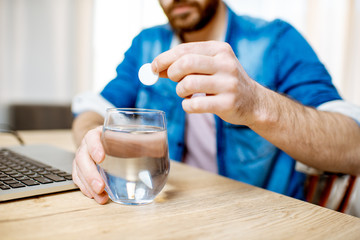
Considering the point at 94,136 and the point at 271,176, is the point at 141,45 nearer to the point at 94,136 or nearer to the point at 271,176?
the point at 271,176

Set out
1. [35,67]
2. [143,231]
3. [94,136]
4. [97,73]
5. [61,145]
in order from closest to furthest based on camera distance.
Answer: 1. [143,231]
2. [94,136]
3. [61,145]
4. [35,67]
5. [97,73]

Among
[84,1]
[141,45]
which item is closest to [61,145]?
[141,45]

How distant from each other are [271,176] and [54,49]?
211 centimetres

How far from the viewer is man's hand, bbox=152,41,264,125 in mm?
449

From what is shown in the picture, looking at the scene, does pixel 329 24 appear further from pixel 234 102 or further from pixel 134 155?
pixel 134 155

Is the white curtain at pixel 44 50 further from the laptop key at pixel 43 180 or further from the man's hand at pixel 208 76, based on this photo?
the man's hand at pixel 208 76

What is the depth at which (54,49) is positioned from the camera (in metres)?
2.49

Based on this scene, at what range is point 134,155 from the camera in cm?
41

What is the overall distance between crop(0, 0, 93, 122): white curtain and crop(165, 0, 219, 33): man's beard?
163cm

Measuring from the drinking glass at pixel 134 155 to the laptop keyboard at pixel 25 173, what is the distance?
125mm

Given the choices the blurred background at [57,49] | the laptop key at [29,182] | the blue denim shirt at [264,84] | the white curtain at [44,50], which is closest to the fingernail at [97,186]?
the laptop key at [29,182]

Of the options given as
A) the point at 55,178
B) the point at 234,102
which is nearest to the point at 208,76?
the point at 234,102

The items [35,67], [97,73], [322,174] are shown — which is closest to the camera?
[322,174]

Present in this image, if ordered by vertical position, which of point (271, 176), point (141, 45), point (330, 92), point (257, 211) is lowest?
point (271, 176)
